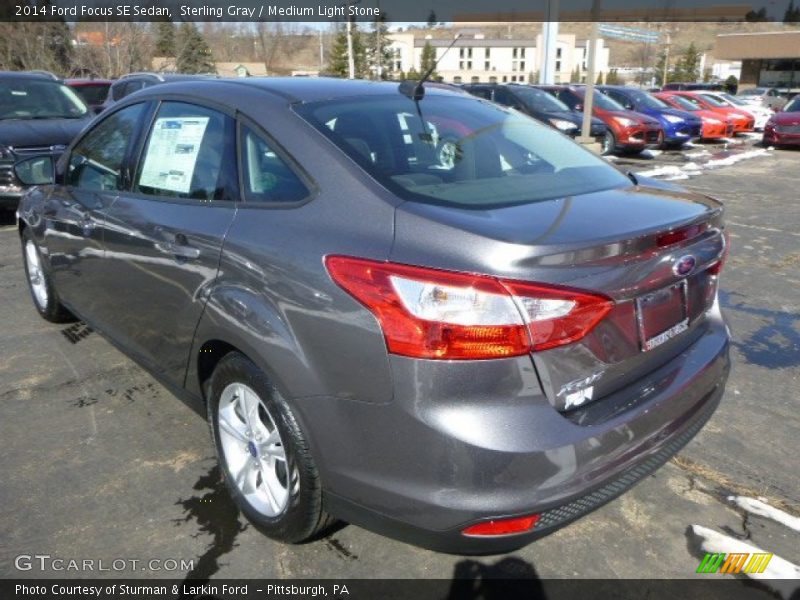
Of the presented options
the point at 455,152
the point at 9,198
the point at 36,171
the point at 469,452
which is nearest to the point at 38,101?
the point at 9,198

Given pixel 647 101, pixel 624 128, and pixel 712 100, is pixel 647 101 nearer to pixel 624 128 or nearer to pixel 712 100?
pixel 624 128

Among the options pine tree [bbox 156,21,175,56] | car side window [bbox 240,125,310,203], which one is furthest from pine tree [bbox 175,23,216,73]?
car side window [bbox 240,125,310,203]

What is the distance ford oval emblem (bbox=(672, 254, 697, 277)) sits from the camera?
2.19 metres

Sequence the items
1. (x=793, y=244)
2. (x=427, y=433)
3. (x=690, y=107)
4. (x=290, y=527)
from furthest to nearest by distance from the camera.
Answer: (x=690, y=107), (x=793, y=244), (x=290, y=527), (x=427, y=433)

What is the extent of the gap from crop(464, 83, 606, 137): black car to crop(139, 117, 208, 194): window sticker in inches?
486

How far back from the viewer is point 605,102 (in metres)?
16.3

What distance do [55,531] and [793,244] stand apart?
7.30 m

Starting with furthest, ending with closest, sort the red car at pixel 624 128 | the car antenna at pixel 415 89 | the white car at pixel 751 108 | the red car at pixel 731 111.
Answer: the white car at pixel 751 108
the red car at pixel 731 111
the red car at pixel 624 128
the car antenna at pixel 415 89

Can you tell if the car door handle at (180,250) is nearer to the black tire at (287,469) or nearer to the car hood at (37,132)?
the black tire at (287,469)

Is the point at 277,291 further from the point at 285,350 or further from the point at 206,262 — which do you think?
the point at 206,262

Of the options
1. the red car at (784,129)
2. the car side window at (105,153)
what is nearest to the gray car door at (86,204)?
the car side window at (105,153)

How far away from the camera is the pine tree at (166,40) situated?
40034 millimetres

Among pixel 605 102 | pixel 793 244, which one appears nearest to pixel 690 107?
pixel 605 102

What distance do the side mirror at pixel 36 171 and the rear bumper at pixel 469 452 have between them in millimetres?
2998
